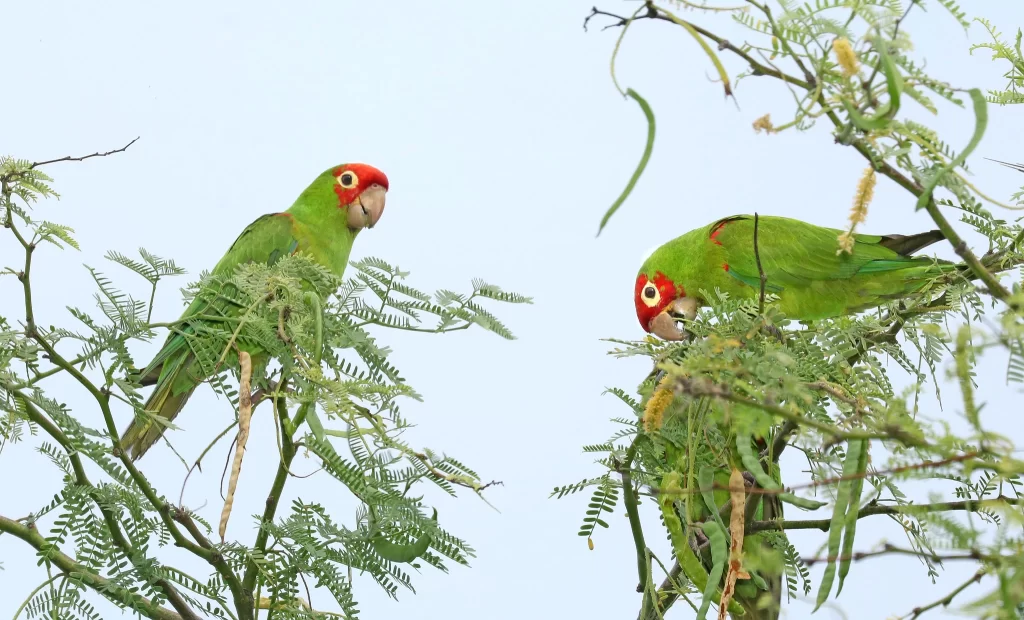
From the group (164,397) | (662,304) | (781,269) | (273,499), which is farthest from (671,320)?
(273,499)

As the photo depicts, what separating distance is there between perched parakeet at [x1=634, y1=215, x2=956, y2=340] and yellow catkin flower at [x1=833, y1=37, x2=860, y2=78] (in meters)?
1.37

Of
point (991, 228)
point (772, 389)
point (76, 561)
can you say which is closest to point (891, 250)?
point (991, 228)

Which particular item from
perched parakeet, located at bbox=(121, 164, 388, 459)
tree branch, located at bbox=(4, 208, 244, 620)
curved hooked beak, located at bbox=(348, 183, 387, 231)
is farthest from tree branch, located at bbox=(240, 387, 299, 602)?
curved hooked beak, located at bbox=(348, 183, 387, 231)

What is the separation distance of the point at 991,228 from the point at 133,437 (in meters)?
1.34

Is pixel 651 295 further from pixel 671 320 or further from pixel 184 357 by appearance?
pixel 184 357

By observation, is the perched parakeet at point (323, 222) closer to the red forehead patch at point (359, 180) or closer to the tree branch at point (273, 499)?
the red forehead patch at point (359, 180)

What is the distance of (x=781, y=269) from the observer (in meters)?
2.11

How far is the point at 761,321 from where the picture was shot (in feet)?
3.16

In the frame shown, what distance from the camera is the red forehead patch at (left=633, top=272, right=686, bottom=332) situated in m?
2.23

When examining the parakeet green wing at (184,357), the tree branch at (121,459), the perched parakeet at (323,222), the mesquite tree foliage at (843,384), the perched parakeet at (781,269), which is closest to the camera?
the mesquite tree foliage at (843,384)

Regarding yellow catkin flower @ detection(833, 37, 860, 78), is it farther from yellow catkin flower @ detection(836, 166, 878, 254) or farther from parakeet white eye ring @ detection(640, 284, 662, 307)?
parakeet white eye ring @ detection(640, 284, 662, 307)

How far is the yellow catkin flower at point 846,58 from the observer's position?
63 cm

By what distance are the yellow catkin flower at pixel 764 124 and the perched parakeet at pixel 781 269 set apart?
1.35 m

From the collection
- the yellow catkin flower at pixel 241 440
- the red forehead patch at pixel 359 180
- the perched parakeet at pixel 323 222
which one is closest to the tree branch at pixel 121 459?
the yellow catkin flower at pixel 241 440
